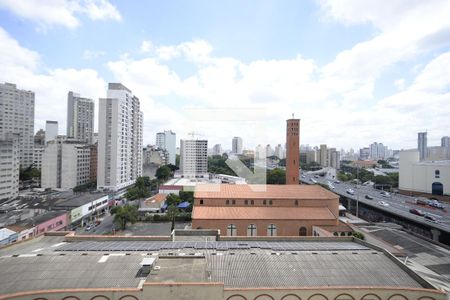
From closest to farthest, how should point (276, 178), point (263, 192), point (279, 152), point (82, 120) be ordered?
1. point (263, 192)
2. point (276, 178)
3. point (82, 120)
4. point (279, 152)

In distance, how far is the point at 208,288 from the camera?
28.6 ft

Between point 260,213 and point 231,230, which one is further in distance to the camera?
point 260,213

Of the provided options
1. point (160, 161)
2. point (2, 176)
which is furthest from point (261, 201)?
point (160, 161)

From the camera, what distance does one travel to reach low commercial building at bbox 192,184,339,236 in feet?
70.6

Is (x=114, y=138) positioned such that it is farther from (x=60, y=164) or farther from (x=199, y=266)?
(x=199, y=266)

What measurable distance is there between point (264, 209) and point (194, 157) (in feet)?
167

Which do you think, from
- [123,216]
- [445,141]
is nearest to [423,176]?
[123,216]

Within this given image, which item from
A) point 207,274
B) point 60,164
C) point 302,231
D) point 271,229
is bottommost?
point 302,231

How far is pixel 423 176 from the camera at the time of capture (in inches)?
1663

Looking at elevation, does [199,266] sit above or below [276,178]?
above

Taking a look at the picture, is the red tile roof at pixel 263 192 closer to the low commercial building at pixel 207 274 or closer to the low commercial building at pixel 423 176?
the low commercial building at pixel 207 274

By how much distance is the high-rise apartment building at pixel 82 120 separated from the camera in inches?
3078

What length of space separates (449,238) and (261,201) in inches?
720

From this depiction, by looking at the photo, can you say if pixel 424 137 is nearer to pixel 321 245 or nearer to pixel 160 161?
pixel 160 161
